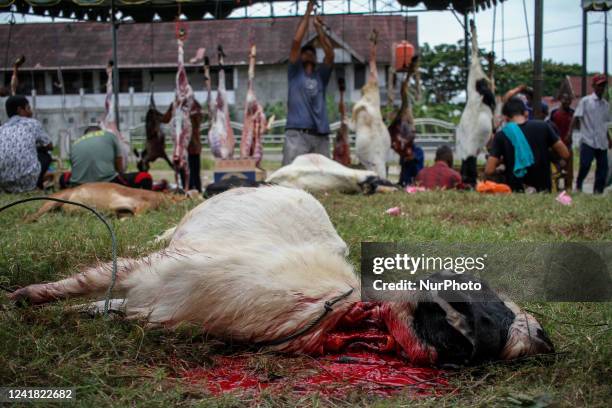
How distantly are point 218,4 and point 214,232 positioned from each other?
9.25 metres

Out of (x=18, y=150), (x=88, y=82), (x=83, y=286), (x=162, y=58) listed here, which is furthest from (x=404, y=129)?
(x=88, y=82)

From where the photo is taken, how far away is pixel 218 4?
11766 millimetres

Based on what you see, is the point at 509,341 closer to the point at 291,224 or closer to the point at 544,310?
the point at 544,310

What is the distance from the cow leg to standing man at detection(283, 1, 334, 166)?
22.7ft

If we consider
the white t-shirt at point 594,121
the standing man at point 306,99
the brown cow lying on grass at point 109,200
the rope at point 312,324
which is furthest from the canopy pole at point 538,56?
the rope at point 312,324

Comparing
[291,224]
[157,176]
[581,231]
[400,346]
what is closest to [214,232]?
[291,224]

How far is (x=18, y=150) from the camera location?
9023 mm

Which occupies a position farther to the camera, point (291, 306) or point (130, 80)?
point (130, 80)

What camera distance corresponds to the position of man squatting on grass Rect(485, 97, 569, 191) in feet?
28.2

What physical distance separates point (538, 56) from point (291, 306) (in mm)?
8074

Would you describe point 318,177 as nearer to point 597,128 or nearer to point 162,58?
point 597,128

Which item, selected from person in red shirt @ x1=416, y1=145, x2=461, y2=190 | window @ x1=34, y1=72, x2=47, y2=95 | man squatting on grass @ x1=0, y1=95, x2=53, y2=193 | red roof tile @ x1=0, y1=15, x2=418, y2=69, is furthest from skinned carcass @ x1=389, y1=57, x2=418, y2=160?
window @ x1=34, y1=72, x2=47, y2=95

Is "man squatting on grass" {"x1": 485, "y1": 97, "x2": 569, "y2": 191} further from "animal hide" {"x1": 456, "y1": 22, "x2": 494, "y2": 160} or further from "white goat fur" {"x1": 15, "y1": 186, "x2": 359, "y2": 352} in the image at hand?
"white goat fur" {"x1": 15, "y1": 186, "x2": 359, "y2": 352}

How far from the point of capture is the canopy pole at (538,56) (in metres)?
9.52
